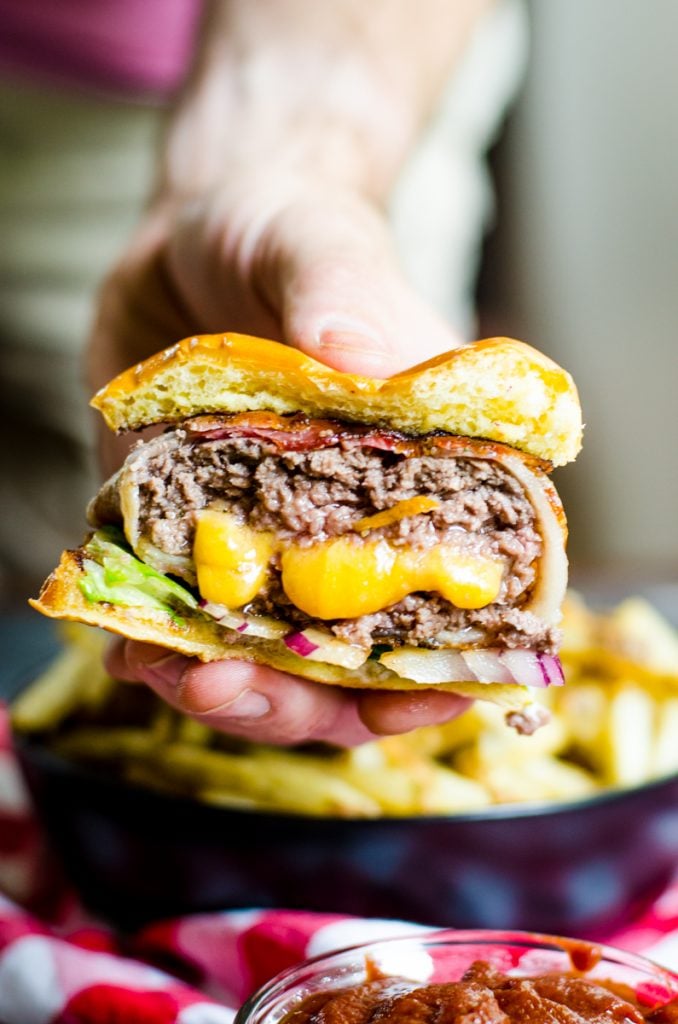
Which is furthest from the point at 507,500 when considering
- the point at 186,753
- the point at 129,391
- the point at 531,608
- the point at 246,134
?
the point at 246,134

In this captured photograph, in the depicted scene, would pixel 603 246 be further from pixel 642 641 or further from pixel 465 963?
pixel 465 963

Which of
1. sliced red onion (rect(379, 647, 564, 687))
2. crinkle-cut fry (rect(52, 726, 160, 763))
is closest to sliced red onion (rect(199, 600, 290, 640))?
sliced red onion (rect(379, 647, 564, 687))

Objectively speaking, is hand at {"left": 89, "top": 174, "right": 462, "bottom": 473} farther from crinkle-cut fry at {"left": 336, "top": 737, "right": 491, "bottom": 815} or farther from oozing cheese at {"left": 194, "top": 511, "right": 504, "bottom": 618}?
crinkle-cut fry at {"left": 336, "top": 737, "right": 491, "bottom": 815}

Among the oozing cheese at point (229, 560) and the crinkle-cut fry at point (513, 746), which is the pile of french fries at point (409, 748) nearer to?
the crinkle-cut fry at point (513, 746)

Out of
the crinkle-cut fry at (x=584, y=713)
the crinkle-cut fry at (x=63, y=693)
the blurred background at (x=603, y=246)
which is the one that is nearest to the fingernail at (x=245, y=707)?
the crinkle-cut fry at (x=63, y=693)

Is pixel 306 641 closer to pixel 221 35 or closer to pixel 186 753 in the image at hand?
pixel 186 753

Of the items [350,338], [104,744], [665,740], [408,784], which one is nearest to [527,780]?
[408,784]
